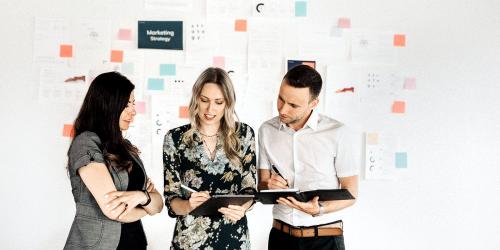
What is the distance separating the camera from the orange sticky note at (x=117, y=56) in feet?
9.22

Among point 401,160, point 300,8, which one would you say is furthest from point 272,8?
point 401,160

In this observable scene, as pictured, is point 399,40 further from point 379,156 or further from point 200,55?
point 200,55

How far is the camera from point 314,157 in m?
2.09

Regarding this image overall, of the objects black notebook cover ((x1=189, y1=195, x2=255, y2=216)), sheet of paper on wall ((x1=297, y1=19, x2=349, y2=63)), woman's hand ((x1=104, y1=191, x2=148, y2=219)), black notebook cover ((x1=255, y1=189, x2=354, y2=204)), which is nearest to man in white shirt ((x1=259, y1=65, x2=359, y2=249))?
black notebook cover ((x1=255, y1=189, x2=354, y2=204))

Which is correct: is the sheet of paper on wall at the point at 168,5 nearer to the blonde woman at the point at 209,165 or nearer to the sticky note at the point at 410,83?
the blonde woman at the point at 209,165

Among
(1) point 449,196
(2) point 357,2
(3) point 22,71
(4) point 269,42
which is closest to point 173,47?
(4) point 269,42

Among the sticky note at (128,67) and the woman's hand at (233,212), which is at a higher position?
the sticky note at (128,67)

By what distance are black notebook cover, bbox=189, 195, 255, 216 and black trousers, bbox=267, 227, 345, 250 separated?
0.34 meters

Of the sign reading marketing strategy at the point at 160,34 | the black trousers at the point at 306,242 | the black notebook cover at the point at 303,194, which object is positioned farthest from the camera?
the sign reading marketing strategy at the point at 160,34

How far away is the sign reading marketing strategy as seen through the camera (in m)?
2.80

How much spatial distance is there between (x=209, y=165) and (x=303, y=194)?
0.41m

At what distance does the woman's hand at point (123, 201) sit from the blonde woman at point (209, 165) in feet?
0.65

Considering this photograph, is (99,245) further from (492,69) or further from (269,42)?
(492,69)

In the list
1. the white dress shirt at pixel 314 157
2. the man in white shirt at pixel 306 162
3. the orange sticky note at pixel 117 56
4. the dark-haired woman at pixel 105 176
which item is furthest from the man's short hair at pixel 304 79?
the orange sticky note at pixel 117 56
